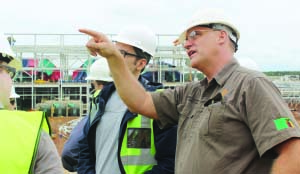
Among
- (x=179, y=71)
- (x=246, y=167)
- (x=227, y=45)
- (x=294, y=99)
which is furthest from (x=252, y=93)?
(x=294, y=99)

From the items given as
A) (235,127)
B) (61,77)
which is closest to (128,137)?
(235,127)

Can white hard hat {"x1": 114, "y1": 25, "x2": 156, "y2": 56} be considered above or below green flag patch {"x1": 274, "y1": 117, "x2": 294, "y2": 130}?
above

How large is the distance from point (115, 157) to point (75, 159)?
56.9 inches

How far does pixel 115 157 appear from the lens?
3.02 m

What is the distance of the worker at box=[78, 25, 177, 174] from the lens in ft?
9.73

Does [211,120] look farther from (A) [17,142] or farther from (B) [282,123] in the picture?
(A) [17,142]

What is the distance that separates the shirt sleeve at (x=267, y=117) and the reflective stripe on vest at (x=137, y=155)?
3.10ft

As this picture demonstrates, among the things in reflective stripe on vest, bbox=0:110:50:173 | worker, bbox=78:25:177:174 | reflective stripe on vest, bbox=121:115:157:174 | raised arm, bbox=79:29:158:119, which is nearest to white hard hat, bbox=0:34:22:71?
reflective stripe on vest, bbox=0:110:50:173

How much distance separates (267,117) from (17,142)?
1210mm

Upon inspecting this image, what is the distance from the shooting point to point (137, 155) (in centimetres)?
297

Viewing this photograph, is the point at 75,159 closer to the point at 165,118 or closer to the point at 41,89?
the point at 165,118

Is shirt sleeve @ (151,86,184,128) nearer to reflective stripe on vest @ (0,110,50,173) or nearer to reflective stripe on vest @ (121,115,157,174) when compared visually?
reflective stripe on vest @ (121,115,157,174)

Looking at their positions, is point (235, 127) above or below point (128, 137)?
above

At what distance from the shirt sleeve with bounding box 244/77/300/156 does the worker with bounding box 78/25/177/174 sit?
2.92ft
